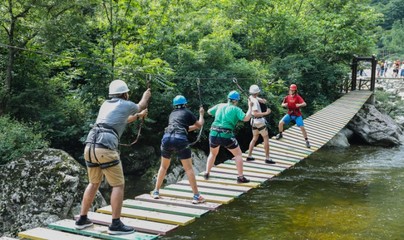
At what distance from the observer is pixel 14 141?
27.3ft

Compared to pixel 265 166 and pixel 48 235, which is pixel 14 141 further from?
pixel 265 166

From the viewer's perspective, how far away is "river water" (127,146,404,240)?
7625 mm

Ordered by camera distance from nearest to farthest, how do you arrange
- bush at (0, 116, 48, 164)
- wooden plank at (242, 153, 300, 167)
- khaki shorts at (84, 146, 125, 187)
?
khaki shorts at (84, 146, 125, 187)
bush at (0, 116, 48, 164)
wooden plank at (242, 153, 300, 167)

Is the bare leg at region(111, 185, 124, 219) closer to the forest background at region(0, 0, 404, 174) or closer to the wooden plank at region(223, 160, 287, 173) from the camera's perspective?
the forest background at region(0, 0, 404, 174)

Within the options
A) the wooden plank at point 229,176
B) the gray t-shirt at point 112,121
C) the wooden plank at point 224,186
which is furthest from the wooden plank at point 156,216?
the wooden plank at point 229,176

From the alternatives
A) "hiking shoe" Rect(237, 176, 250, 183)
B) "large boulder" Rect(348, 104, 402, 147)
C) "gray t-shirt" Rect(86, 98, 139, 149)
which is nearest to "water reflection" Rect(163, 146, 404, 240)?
"hiking shoe" Rect(237, 176, 250, 183)

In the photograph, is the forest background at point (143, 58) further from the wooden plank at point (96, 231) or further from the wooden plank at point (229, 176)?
the wooden plank at point (96, 231)

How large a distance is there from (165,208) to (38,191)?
10.1ft

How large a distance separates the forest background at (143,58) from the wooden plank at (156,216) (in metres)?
3.24

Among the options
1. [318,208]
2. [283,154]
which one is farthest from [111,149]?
[318,208]

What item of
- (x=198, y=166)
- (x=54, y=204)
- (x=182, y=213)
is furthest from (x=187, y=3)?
(x=182, y=213)

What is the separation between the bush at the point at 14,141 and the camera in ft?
26.3

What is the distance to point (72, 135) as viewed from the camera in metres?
10.6

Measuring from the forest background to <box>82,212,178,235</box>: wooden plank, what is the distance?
3.19m
